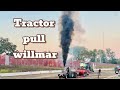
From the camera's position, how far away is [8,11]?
10.3ft

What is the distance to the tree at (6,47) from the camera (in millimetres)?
3078

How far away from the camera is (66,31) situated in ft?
10.4

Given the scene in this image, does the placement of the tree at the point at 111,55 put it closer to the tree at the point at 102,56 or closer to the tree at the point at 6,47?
the tree at the point at 102,56

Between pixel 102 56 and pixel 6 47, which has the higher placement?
pixel 6 47

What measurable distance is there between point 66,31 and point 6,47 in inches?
38.4

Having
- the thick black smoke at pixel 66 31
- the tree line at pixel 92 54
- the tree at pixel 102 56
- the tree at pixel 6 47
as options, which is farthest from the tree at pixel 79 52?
the tree at pixel 6 47

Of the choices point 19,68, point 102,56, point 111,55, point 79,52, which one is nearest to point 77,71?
point 79,52

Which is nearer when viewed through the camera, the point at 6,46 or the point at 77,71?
the point at 6,46

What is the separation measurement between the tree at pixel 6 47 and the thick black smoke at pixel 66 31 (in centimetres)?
77

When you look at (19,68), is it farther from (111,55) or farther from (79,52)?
(111,55)

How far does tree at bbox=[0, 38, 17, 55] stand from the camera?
10.1 ft
